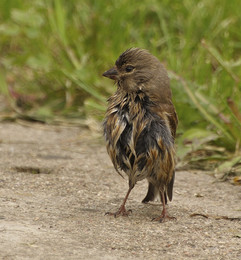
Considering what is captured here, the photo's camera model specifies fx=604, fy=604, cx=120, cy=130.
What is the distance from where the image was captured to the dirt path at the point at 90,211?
2977 millimetres

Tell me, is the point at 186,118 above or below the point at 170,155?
above

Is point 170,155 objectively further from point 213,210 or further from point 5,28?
point 5,28

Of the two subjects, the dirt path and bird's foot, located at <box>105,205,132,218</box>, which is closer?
the dirt path

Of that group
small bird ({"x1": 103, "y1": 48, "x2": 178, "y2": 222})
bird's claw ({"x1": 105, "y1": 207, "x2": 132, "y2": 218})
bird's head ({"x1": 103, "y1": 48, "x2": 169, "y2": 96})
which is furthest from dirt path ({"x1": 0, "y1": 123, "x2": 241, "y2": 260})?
bird's head ({"x1": 103, "y1": 48, "x2": 169, "y2": 96})

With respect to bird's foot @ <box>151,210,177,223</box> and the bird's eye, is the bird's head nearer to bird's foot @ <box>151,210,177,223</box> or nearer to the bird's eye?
the bird's eye

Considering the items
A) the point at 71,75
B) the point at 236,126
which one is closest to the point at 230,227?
the point at 236,126

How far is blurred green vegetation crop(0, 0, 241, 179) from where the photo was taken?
569cm

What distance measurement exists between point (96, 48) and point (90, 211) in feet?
10.5

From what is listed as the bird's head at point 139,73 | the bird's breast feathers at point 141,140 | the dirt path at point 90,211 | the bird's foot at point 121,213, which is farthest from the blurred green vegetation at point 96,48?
the bird's foot at point 121,213

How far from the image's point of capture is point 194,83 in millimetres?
5363

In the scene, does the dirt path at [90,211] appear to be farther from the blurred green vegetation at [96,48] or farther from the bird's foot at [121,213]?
the blurred green vegetation at [96,48]

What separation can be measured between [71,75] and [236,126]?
1863 millimetres

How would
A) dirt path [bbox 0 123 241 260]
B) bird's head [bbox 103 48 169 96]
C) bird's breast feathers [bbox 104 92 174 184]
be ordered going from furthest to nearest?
bird's head [bbox 103 48 169 96] → bird's breast feathers [bbox 104 92 174 184] → dirt path [bbox 0 123 241 260]

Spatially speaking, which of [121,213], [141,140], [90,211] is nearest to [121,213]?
[121,213]
